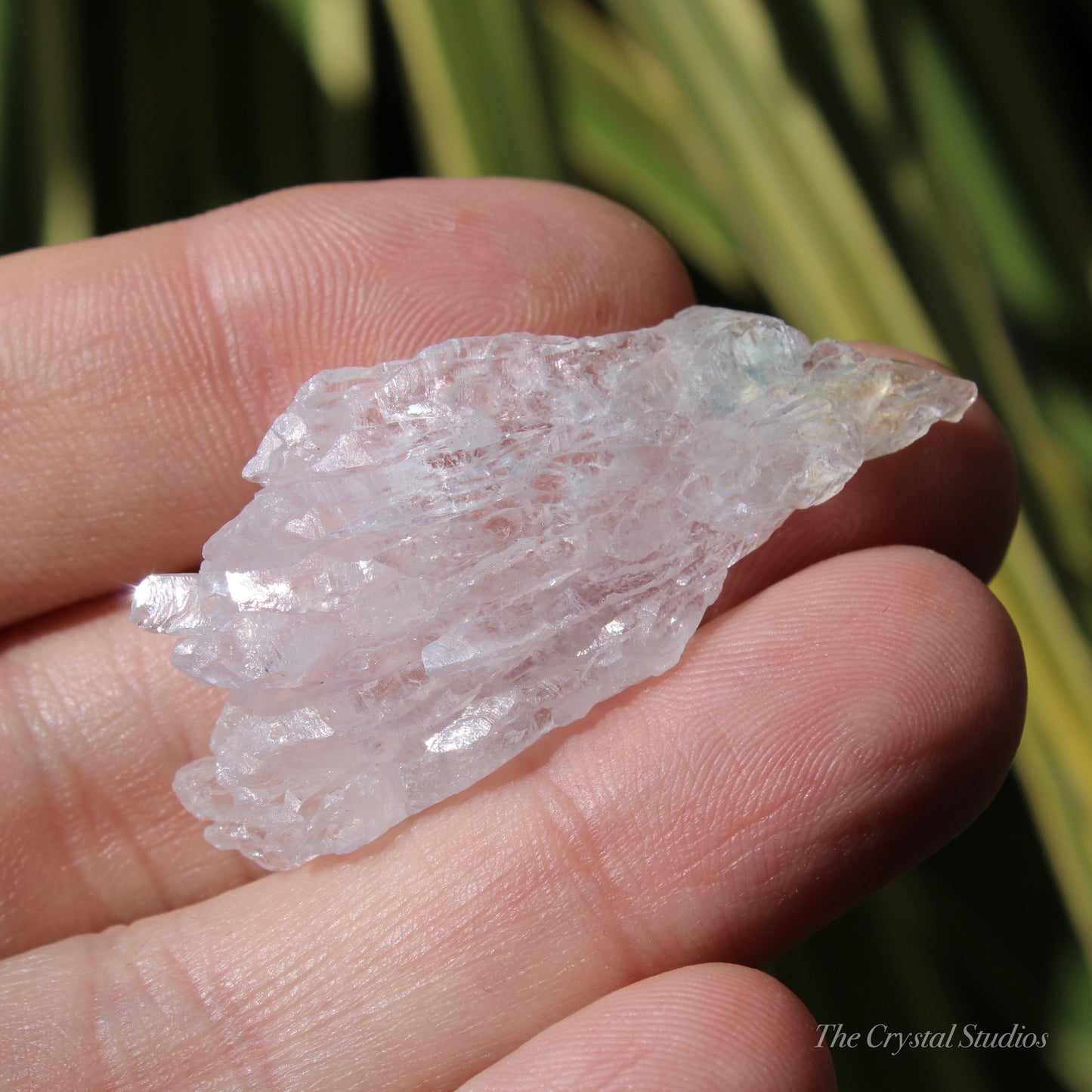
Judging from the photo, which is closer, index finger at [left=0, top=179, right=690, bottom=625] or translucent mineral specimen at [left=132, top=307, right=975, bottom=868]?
translucent mineral specimen at [left=132, top=307, right=975, bottom=868]

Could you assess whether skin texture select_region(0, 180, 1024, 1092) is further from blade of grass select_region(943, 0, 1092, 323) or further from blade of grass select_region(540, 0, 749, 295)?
blade of grass select_region(943, 0, 1092, 323)

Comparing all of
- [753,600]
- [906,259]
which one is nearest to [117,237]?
[753,600]

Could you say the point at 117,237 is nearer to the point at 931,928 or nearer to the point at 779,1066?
the point at 779,1066

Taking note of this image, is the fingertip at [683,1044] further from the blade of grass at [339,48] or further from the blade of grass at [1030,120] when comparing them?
the blade of grass at [339,48]

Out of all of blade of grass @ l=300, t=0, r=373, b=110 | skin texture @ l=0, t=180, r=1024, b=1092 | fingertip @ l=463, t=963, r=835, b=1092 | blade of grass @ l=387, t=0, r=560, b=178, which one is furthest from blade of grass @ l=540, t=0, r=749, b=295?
fingertip @ l=463, t=963, r=835, b=1092

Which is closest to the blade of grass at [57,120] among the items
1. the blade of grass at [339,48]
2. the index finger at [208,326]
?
the blade of grass at [339,48]

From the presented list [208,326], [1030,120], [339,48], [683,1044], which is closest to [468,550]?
[208,326]
